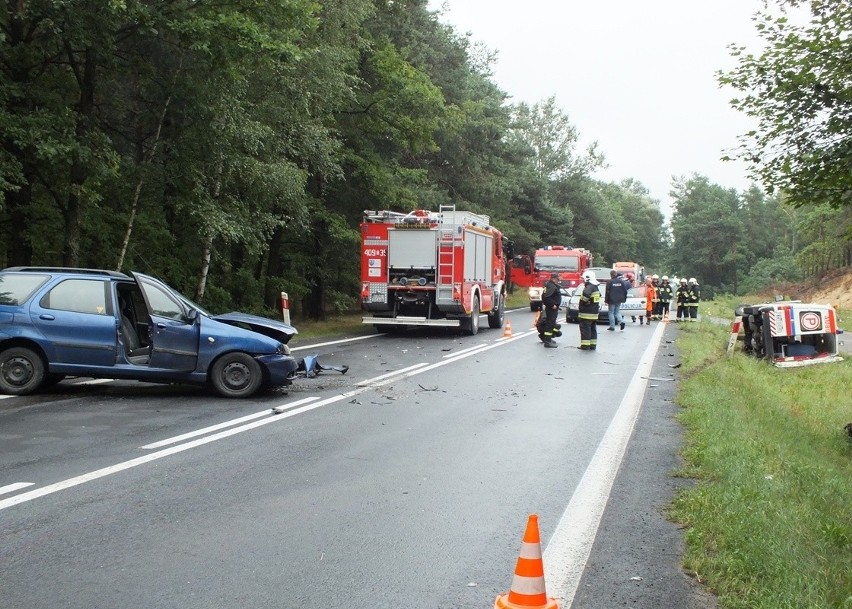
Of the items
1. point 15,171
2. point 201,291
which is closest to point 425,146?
point 201,291

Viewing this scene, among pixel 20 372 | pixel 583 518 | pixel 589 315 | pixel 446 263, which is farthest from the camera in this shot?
pixel 446 263

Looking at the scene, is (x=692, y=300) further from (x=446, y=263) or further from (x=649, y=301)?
(x=446, y=263)

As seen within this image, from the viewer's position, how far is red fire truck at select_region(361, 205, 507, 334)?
2170cm

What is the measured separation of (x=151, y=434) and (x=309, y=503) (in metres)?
3.08

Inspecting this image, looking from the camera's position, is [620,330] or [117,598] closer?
[117,598]

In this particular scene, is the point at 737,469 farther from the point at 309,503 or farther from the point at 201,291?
the point at 201,291

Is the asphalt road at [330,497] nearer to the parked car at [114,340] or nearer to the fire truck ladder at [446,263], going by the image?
the parked car at [114,340]

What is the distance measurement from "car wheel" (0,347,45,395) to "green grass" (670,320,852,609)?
25.5ft

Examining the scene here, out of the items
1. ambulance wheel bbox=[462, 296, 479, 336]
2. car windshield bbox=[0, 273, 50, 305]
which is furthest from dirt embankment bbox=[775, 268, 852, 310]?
car windshield bbox=[0, 273, 50, 305]

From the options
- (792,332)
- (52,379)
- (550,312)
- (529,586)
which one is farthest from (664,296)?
(529,586)

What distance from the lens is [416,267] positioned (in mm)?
22016

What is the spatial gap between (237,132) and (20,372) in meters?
8.08

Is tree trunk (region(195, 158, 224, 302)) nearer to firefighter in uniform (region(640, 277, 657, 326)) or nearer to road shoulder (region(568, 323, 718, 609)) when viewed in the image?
road shoulder (region(568, 323, 718, 609))

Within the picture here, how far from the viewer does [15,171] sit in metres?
13.9
